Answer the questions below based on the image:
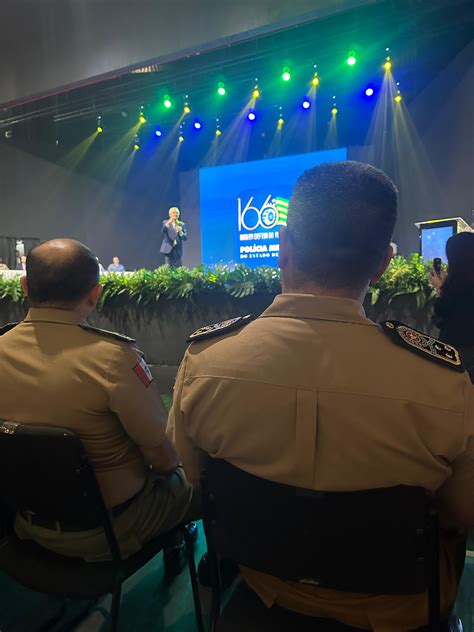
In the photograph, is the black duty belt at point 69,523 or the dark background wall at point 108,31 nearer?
the black duty belt at point 69,523

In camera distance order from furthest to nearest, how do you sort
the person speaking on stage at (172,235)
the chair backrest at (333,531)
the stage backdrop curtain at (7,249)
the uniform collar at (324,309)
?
1. the stage backdrop curtain at (7,249)
2. the person speaking on stage at (172,235)
3. the uniform collar at (324,309)
4. the chair backrest at (333,531)

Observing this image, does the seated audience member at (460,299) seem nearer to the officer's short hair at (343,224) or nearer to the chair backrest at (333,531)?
the officer's short hair at (343,224)

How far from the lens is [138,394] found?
1.11 meters

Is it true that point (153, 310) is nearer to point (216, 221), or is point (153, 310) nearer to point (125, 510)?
point (125, 510)

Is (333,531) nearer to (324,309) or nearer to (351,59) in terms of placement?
(324,309)

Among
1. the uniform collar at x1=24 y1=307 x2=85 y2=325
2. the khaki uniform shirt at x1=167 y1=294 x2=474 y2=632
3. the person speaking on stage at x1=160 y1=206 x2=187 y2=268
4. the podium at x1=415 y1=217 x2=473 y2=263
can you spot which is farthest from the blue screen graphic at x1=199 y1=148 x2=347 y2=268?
the khaki uniform shirt at x1=167 y1=294 x2=474 y2=632

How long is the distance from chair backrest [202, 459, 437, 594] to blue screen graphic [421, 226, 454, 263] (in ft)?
7.88

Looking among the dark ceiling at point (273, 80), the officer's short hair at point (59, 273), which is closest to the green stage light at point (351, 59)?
the dark ceiling at point (273, 80)

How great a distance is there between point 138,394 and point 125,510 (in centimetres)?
35

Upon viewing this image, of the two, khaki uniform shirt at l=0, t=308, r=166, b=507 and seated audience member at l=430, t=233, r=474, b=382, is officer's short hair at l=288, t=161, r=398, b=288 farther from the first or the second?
seated audience member at l=430, t=233, r=474, b=382

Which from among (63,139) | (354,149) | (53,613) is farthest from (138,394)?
(63,139)

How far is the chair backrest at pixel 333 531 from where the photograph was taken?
25.4 inches

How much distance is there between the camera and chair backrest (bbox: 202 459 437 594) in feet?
2.12

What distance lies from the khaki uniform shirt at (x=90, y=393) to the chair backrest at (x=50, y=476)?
0.37 feet
